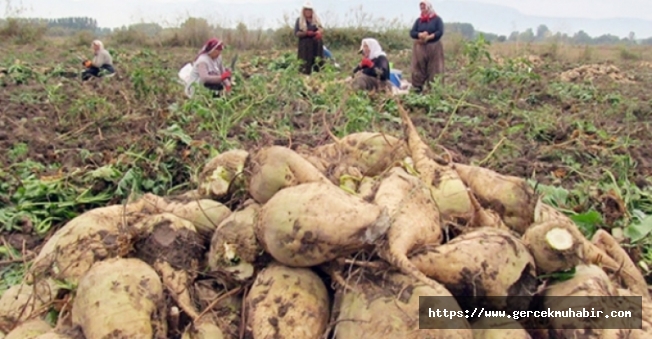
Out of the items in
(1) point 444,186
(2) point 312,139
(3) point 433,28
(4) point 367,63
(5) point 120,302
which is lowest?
(5) point 120,302

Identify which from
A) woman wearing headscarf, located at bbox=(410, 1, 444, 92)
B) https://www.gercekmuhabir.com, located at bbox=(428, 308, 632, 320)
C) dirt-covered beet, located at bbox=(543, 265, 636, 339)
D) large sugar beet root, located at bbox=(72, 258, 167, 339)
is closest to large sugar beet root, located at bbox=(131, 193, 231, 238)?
Answer: large sugar beet root, located at bbox=(72, 258, 167, 339)

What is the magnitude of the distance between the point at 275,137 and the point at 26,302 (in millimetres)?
2796

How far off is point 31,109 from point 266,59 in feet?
30.5

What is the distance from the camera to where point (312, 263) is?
229 centimetres

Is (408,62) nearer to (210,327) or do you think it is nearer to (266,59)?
A: (266,59)

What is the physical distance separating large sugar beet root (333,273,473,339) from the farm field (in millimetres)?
506

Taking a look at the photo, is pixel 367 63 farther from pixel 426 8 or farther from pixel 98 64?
pixel 98 64

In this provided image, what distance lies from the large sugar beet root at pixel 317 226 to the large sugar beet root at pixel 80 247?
2.35ft

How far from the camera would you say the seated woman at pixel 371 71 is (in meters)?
9.06

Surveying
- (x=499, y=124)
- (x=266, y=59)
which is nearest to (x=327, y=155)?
(x=499, y=124)

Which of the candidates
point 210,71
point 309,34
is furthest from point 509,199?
point 309,34

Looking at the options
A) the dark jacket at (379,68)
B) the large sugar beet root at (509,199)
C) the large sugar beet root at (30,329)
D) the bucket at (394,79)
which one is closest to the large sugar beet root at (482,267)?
the large sugar beet root at (509,199)

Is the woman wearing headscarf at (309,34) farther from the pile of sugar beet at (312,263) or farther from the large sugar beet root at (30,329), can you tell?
the large sugar beet root at (30,329)

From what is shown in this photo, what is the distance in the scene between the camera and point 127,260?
2.41 metres
